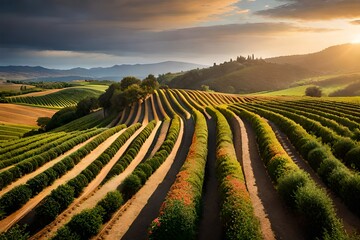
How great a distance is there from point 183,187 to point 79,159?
24847mm

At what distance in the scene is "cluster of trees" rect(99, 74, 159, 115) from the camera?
104m

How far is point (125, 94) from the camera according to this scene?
104 m

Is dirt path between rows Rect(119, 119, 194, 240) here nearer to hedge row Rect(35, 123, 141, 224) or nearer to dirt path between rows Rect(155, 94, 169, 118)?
hedge row Rect(35, 123, 141, 224)

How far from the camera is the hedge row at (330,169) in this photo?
20.5m

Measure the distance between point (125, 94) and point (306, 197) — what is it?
90.6 meters

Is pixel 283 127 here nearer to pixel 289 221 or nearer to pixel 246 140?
pixel 246 140

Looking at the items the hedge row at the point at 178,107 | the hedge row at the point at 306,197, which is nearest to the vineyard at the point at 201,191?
the hedge row at the point at 306,197

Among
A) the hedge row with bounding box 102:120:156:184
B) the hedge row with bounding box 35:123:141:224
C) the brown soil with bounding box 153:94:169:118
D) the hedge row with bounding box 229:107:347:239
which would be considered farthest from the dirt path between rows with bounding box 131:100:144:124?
the hedge row with bounding box 229:107:347:239

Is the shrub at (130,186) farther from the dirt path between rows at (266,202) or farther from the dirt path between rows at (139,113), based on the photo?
the dirt path between rows at (139,113)

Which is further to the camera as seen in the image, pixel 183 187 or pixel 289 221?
pixel 183 187

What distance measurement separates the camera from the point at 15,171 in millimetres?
37094

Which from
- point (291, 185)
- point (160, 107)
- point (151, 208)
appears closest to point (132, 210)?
point (151, 208)

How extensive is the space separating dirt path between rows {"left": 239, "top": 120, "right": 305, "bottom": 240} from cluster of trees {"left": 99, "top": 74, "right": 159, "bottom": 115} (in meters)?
72.1

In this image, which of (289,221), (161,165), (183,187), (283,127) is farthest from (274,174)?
(283,127)
